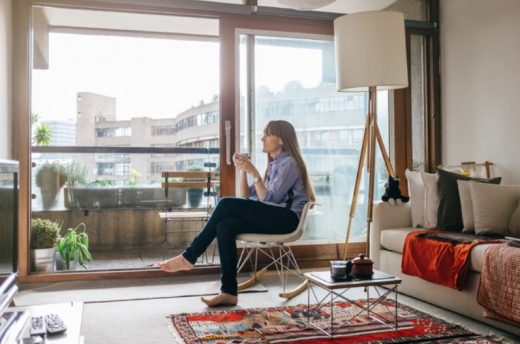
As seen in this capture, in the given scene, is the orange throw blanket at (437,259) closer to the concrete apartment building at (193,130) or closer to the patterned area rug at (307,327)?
the patterned area rug at (307,327)

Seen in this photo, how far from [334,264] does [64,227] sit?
3560mm

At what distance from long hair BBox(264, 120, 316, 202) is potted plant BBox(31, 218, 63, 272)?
1.87 meters

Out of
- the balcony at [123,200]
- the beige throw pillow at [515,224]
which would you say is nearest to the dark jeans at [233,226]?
the beige throw pillow at [515,224]

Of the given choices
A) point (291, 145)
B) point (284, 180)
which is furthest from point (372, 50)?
point (284, 180)

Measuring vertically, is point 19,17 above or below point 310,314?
above

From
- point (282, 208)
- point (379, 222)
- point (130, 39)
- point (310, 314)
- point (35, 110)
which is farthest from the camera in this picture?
point (130, 39)

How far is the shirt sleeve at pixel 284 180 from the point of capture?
10.6 feet

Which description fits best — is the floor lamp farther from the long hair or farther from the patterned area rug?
the patterned area rug

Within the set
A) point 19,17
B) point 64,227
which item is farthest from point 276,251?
point 19,17

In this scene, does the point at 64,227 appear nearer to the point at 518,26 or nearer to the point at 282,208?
the point at 282,208

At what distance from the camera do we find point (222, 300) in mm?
2973

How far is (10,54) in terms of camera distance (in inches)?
143

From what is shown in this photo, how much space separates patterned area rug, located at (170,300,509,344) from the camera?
236 centimetres

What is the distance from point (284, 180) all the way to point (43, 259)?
201 centimetres
